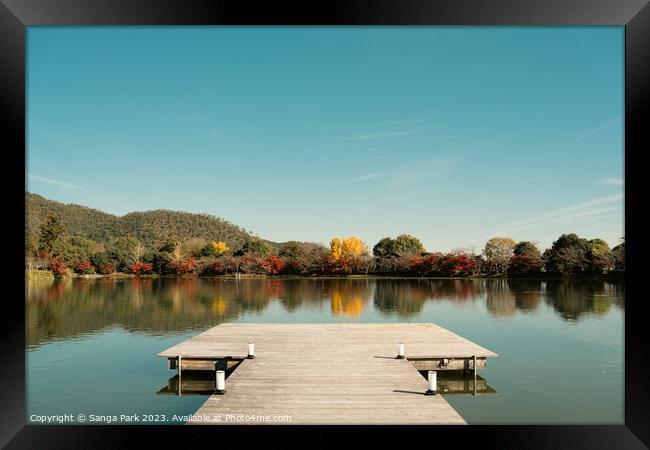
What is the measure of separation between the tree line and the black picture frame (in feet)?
98.5

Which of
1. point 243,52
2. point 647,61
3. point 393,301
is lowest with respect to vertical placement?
point 393,301

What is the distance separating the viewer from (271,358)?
7293mm

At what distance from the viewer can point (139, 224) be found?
4875 centimetres

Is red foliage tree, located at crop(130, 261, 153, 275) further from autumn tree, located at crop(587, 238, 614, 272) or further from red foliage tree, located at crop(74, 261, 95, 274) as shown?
autumn tree, located at crop(587, 238, 614, 272)

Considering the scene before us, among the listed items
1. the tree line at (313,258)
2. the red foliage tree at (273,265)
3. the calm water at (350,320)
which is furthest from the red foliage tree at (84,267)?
the red foliage tree at (273,265)

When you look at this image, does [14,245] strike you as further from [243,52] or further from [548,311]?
[243,52]

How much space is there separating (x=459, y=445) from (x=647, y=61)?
2942 millimetres

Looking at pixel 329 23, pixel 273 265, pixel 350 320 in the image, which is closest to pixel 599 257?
pixel 273 265

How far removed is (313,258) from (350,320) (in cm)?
2154

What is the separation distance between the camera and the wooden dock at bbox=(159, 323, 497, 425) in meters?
4.58

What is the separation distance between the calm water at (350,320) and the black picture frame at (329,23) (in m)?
2.67

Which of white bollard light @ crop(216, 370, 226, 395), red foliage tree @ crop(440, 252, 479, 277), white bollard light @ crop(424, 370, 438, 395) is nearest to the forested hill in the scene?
red foliage tree @ crop(440, 252, 479, 277)

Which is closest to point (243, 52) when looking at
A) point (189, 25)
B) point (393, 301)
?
point (393, 301)

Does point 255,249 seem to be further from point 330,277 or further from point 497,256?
point 497,256
